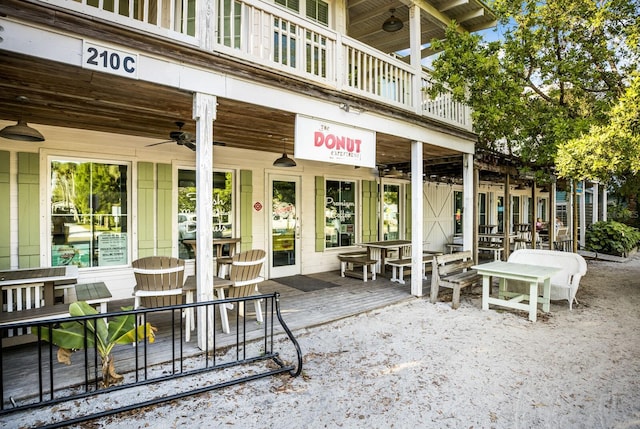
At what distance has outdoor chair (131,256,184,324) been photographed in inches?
149

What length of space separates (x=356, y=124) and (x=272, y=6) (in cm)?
175

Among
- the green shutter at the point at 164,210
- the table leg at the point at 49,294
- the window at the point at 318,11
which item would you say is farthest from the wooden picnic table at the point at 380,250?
the table leg at the point at 49,294

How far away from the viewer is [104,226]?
5.50 m

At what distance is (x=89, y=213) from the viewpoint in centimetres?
537

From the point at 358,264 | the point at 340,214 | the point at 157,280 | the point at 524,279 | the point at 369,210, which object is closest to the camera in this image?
the point at 157,280

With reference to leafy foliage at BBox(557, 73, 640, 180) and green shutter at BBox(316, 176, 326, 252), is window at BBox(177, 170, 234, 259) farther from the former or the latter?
leafy foliage at BBox(557, 73, 640, 180)

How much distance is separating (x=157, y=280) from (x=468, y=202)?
18.5 ft

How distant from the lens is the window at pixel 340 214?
8.31 metres

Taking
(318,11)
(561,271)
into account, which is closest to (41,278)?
(318,11)

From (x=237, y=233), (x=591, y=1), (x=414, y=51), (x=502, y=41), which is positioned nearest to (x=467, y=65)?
(x=414, y=51)

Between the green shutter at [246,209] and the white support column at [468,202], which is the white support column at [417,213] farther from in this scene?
the green shutter at [246,209]

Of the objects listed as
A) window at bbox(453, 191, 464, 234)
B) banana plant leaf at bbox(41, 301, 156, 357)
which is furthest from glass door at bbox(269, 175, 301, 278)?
window at bbox(453, 191, 464, 234)

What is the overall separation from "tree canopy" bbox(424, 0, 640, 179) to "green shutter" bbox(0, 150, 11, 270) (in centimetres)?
641

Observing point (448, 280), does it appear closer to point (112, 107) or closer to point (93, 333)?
point (93, 333)
